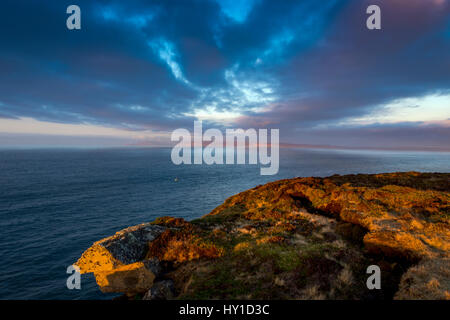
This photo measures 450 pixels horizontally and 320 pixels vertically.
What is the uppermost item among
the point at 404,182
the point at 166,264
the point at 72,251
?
the point at 404,182

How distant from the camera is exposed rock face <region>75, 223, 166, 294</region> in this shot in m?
11.2

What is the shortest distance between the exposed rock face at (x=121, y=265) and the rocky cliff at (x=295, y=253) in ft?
0.18

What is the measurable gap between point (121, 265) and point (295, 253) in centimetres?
1053

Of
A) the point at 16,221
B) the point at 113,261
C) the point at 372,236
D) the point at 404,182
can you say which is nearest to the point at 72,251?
the point at 16,221

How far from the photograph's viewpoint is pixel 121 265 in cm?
1172

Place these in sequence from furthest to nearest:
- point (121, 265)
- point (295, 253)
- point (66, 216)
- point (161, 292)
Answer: point (66, 216)
point (295, 253)
point (121, 265)
point (161, 292)

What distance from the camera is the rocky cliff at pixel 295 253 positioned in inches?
361

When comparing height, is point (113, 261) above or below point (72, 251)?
above

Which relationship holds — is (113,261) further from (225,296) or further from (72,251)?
(72,251)

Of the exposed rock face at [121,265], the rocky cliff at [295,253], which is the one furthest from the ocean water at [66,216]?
the rocky cliff at [295,253]

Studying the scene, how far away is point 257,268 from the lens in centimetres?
1072

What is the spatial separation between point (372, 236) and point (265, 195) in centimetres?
1355

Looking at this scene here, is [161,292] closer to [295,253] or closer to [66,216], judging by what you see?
[295,253]

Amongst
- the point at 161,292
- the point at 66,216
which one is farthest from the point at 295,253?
the point at 66,216
